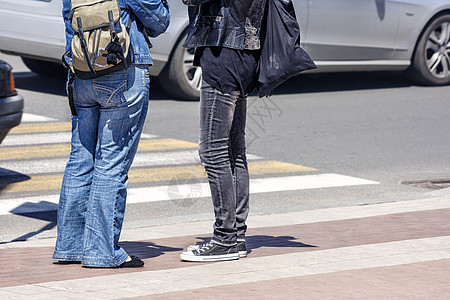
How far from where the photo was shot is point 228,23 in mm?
4773

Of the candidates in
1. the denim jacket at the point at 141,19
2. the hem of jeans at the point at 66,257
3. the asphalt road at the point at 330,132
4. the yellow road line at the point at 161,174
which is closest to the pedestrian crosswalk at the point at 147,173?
the yellow road line at the point at 161,174

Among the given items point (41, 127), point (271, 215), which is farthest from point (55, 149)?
point (271, 215)

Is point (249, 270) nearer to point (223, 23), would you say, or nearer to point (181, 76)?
point (223, 23)

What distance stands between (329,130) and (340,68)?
98.1 inches

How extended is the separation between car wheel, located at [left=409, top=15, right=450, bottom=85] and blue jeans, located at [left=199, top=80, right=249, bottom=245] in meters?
8.39

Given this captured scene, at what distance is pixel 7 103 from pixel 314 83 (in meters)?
6.52

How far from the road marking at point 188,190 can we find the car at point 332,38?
279cm

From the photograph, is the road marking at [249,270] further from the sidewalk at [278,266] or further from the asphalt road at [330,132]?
the asphalt road at [330,132]

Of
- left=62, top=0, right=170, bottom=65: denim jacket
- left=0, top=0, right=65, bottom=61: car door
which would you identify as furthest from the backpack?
left=0, top=0, right=65, bottom=61: car door

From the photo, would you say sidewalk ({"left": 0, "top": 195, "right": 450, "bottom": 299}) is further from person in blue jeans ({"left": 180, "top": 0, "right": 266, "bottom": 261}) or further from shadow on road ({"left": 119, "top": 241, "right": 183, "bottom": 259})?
person in blue jeans ({"left": 180, "top": 0, "right": 266, "bottom": 261})

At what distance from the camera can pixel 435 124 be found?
1046 cm

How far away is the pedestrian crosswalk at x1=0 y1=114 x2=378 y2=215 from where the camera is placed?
23.6ft

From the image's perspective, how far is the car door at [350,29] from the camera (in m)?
11.6

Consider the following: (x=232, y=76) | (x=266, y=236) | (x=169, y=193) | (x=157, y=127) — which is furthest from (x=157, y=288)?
(x=157, y=127)
